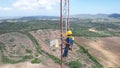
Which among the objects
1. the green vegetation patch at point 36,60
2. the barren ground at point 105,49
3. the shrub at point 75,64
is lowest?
the barren ground at point 105,49

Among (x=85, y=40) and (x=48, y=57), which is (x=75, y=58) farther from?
(x=85, y=40)

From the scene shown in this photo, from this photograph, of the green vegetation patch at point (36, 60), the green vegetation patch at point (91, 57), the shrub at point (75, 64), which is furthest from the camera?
the green vegetation patch at point (91, 57)

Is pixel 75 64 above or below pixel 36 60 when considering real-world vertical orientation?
below

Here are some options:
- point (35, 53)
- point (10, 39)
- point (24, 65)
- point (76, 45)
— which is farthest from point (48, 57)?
point (10, 39)

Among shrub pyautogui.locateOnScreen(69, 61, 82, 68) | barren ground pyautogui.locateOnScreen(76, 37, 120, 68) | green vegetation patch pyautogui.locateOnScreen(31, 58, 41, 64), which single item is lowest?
barren ground pyautogui.locateOnScreen(76, 37, 120, 68)

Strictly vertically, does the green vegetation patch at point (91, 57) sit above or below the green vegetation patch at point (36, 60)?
below

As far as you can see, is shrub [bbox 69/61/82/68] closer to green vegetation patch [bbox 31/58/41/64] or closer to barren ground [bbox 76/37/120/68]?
barren ground [bbox 76/37/120/68]

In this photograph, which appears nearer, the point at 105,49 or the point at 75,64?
the point at 75,64

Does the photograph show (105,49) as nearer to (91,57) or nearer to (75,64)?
(91,57)

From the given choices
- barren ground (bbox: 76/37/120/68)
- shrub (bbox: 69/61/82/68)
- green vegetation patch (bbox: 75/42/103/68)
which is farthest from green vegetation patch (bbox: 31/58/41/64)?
barren ground (bbox: 76/37/120/68)

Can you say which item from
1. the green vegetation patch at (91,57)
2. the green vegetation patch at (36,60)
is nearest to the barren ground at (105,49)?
the green vegetation patch at (91,57)

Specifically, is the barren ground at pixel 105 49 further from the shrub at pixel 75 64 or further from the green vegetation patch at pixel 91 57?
the shrub at pixel 75 64

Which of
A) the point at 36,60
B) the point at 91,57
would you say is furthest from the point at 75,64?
the point at 36,60
